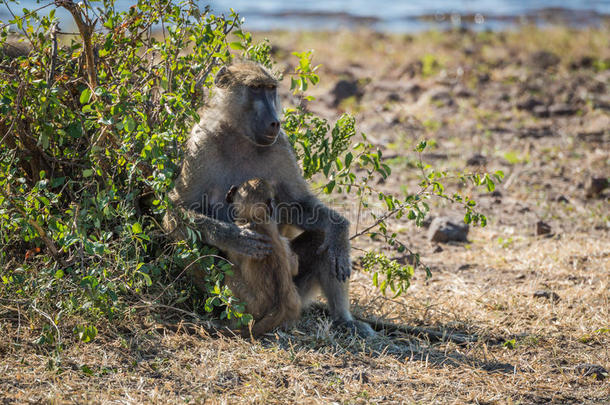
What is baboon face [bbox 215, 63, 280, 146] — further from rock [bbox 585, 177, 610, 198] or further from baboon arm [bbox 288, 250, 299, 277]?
rock [bbox 585, 177, 610, 198]

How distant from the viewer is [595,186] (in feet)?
21.8

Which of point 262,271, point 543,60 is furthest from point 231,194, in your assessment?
point 543,60

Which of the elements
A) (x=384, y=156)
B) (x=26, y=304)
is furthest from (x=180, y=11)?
(x=384, y=156)

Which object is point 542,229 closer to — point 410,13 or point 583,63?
point 583,63

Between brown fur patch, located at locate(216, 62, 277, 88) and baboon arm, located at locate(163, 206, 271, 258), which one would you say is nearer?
baboon arm, located at locate(163, 206, 271, 258)

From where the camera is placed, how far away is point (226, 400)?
123 inches

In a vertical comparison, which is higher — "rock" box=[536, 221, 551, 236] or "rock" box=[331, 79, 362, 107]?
"rock" box=[331, 79, 362, 107]

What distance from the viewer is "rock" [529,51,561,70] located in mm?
10570

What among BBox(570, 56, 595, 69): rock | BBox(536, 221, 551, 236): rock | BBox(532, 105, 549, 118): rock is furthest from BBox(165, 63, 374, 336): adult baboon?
BBox(570, 56, 595, 69): rock

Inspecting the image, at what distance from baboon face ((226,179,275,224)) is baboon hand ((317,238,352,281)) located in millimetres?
490

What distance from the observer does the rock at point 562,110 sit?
884cm

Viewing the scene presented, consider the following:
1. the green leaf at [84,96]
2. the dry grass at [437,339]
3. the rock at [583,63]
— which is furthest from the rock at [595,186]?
the green leaf at [84,96]

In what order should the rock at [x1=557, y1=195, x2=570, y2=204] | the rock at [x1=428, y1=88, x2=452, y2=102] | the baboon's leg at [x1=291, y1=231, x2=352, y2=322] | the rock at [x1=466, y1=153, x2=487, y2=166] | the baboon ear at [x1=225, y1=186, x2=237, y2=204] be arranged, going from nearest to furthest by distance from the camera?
the baboon ear at [x1=225, y1=186, x2=237, y2=204]
the baboon's leg at [x1=291, y1=231, x2=352, y2=322]
the rock at [x1=557, y1=195, x2=570, y2=204]
the rock at [x1=466, y1=153, x2=487, y2=166]
the rock at [x1=428, y1=88, x2=452, y2=102]

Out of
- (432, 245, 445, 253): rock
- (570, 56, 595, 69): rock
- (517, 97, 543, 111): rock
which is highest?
(570, 56, 595, 69): rock
